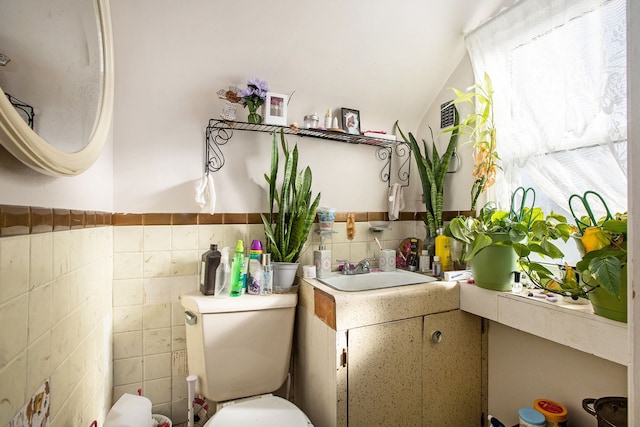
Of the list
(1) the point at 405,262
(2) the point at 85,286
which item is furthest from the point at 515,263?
(2) the point at 85,286

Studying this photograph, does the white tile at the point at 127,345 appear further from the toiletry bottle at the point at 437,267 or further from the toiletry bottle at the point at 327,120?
the toiletry bottle at the point at 437,267

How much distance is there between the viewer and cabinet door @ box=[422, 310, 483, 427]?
130 centimetres

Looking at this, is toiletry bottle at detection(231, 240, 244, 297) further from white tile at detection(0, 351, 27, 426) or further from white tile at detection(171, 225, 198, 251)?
white tile at detection(0, 351, 27, 426)

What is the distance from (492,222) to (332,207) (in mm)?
830

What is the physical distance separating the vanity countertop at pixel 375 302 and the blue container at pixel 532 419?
43 centimetres

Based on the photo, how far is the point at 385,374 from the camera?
3.94 feet

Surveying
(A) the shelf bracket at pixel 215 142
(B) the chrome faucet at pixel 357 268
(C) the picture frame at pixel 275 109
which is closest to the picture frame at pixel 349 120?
(C) the picture frame at pixel 275 109

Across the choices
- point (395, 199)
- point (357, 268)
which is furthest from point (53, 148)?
point (395, 199)

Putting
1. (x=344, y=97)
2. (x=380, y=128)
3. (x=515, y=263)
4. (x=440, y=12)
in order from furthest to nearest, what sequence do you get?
(x=380, y=128)
(x=344, y=97)
(x=440, y=12)
(x=515, y=263)

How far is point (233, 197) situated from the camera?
5.05 feet

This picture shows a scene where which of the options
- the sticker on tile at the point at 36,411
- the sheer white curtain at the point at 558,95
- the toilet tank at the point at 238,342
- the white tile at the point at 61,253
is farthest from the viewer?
the toilet tank at the point at 238,342

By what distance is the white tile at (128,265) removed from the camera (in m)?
1.35

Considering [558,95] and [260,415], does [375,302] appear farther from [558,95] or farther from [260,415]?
[558,95]

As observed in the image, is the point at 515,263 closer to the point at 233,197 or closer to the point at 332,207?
the point at 332,207
